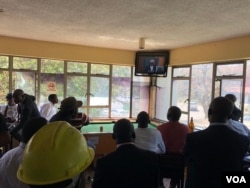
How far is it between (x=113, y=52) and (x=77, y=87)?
1.37 metres

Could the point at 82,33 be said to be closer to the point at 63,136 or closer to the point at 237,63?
the point at 237,63

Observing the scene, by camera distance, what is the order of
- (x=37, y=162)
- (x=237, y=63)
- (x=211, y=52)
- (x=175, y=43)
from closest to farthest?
(x=37, y=162)
(x=237, y=63)
(x=211, y=52)
(x=175, y=43)

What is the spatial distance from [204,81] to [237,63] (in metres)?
0.90

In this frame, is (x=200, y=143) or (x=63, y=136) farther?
(x=200, y=143)

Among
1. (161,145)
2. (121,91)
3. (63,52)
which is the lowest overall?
(161,145)

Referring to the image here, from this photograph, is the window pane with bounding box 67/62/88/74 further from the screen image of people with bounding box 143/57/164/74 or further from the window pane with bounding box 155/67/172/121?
the window pane with bounding box 155/67/172/121

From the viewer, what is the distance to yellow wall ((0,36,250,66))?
4632 millimetres

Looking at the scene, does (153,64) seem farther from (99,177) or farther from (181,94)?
(99,177)

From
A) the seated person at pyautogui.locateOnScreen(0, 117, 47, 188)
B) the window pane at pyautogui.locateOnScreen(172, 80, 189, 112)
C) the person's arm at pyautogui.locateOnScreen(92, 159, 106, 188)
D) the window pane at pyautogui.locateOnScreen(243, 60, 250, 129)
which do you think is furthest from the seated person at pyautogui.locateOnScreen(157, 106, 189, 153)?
the window pane at pyautogui.locateOnScreen(172, 80, 189, 112)

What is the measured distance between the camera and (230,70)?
4824 mm

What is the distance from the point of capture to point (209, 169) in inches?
61.2

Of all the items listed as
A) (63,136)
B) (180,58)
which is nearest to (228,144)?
(63,136)

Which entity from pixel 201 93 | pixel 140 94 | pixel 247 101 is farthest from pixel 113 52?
pixel 247 101

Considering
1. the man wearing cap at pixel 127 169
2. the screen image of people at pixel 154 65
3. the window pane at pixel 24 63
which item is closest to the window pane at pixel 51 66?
the window pane at pixel 24 63
